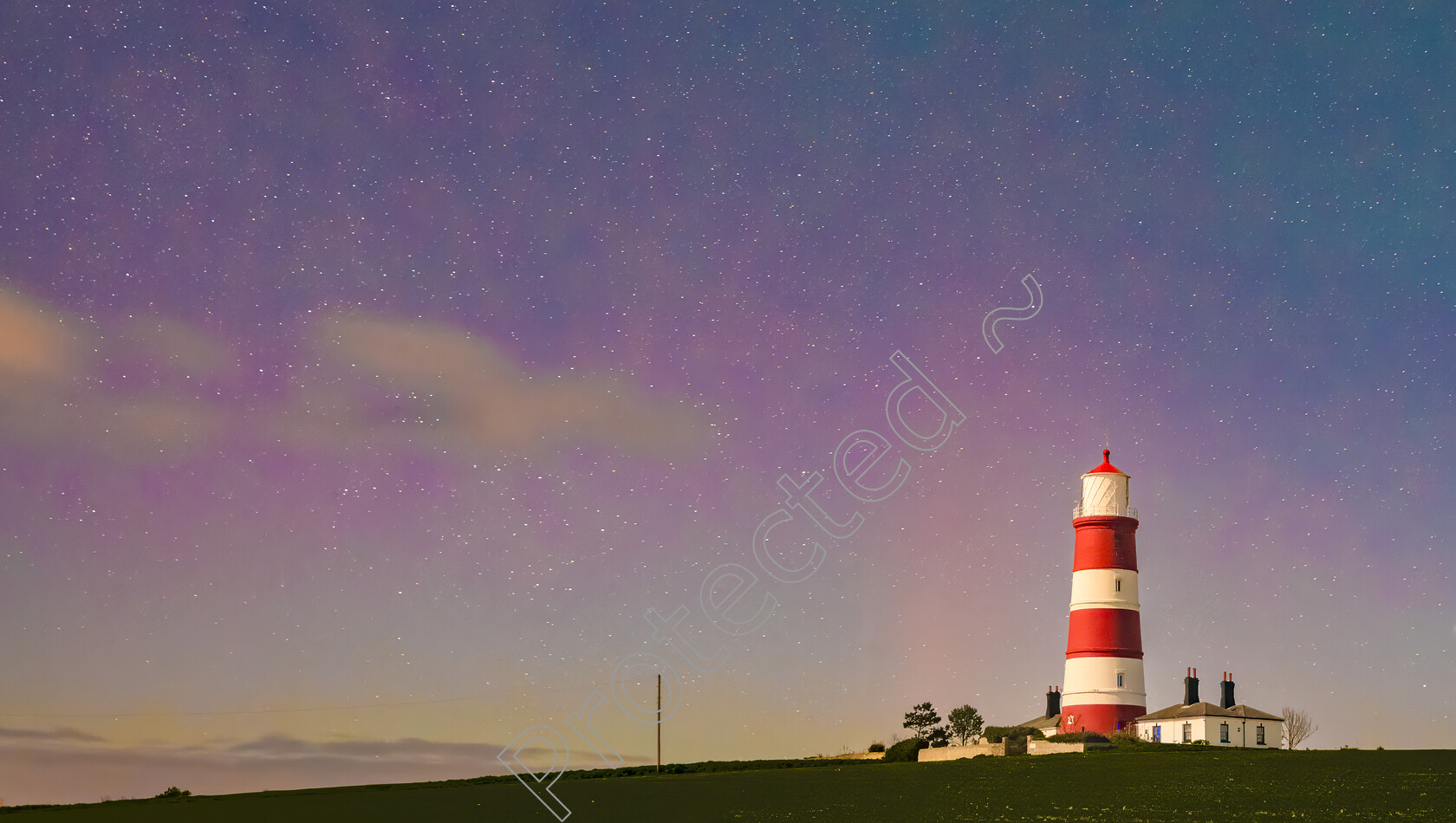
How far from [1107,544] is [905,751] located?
17.8 meters

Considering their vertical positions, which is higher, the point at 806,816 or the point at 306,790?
the point at 806,816

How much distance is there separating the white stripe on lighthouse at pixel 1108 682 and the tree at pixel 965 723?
10.9 meters

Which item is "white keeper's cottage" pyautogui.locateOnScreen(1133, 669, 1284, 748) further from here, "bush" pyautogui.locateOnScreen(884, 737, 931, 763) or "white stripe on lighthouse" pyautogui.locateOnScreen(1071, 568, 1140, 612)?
"bush" pyautogui.locateOnScreen(884, 737, 931, 763)

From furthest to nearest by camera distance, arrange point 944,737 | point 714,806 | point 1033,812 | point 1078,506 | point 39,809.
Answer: point 944,737 < point 1078,506 < point 39,809 < point 714,806 < point 1033,812

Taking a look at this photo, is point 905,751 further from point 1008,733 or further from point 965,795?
point 965,795

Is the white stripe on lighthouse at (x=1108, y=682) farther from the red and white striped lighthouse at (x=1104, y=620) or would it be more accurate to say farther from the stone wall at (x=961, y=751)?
the stone wall at (x=961, y=751)

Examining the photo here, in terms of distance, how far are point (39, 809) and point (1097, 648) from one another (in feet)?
185

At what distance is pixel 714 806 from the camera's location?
153 feet

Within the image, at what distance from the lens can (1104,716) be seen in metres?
73.3

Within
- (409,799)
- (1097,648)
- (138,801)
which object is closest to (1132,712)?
(1097,648)

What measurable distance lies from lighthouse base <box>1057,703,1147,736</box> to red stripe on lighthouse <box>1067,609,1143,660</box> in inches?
115

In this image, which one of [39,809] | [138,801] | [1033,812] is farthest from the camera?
[138,801]

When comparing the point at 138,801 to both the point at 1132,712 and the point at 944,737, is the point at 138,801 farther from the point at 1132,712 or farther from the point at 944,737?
the point at 1132,712

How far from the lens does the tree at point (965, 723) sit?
84188 mm
